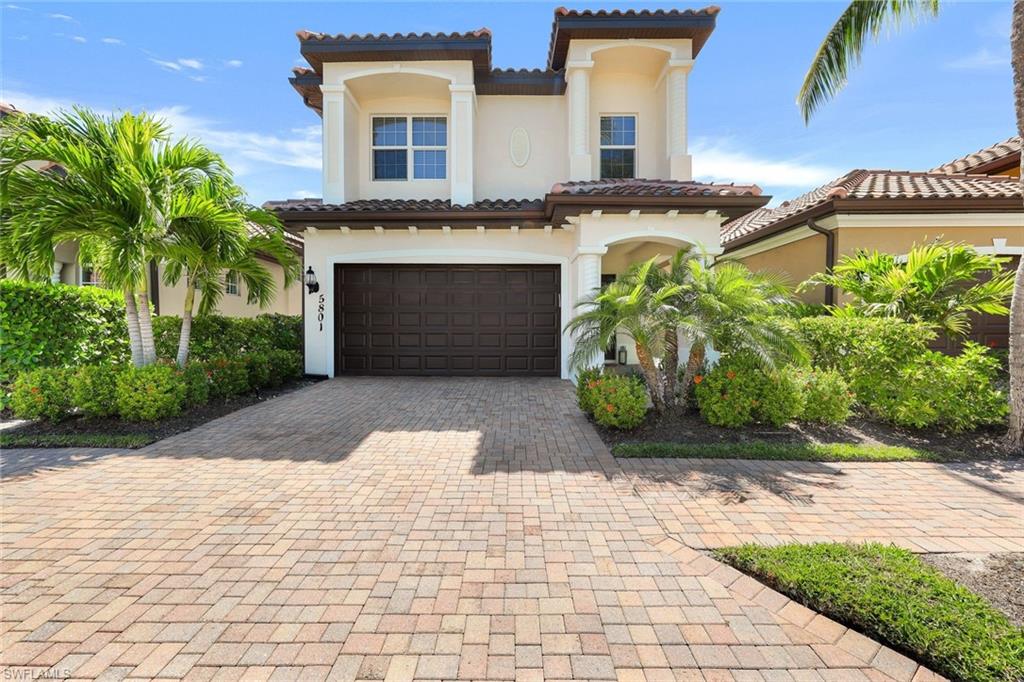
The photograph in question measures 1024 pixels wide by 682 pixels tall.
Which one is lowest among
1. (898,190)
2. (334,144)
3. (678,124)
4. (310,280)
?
(310,280)

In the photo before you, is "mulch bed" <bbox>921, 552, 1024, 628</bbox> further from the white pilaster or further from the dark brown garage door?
the white pilaster

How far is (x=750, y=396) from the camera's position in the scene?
19.7 ft

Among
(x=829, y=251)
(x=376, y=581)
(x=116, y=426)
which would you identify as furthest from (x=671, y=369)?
(x=116, y=426)

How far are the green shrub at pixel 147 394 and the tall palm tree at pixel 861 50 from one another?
442 inches

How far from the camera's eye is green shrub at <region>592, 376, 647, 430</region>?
6066mm

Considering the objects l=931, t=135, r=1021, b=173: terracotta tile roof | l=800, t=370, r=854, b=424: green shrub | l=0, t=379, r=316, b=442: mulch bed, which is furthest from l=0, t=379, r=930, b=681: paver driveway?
l=931, t=135, r=1021, b=173: terracotta tile roof

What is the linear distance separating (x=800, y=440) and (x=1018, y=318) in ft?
9.76

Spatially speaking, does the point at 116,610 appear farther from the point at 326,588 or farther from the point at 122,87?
the point at 122,87

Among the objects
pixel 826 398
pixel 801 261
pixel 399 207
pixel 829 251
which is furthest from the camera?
pixel 801 261

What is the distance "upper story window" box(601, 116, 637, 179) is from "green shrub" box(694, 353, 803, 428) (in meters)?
7.76

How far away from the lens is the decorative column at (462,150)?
11.5 meters

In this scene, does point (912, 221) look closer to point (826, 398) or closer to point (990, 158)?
point (826, 398)

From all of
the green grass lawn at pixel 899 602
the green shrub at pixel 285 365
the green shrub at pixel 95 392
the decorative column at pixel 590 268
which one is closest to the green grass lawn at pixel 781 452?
the green grass lawn at pixel 899 602

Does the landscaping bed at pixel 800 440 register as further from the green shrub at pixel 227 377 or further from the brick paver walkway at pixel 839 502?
the green shrub at pixel 227 377
